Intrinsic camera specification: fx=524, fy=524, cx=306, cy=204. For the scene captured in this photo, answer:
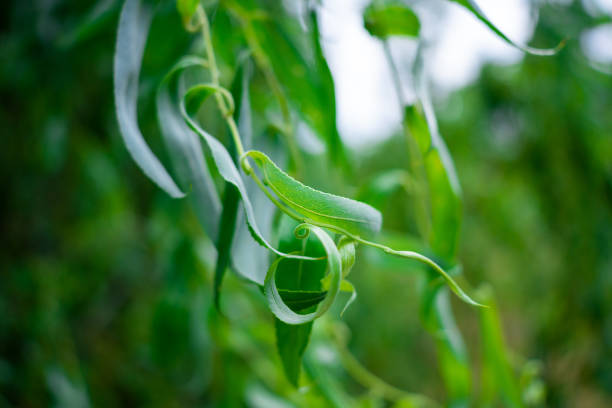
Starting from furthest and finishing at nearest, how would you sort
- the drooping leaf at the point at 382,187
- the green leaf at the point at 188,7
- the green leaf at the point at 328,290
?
the drooping leaf at the point at 382,187 < the green leaf at the point at 188,7 < the green leaf at the point at 328,290

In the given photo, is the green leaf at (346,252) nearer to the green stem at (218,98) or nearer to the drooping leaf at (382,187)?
the green stem at (218,98)

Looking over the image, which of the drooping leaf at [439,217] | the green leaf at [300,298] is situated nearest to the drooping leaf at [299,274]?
the green leaf at [300,298]

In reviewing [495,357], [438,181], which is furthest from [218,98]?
[495,357]

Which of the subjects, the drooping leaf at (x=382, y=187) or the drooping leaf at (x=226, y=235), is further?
the drooping leaf at (x=382, y=187)

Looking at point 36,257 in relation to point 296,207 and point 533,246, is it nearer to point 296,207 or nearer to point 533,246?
point 296,207

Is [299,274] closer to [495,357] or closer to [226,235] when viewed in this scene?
[226,235]

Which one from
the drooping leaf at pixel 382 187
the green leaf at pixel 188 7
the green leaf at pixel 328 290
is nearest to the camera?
the green leaf at pixel 328 290
